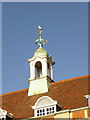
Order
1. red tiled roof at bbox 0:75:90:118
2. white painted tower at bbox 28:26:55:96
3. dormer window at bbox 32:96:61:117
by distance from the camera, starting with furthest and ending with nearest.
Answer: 1. white painted tower at bbox 28:26:55:96
2. red tiled roof at bbox 0:75:90:118
3. dormer window at bbox 32:96:61:117

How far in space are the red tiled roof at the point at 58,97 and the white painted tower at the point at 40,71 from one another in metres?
0.72

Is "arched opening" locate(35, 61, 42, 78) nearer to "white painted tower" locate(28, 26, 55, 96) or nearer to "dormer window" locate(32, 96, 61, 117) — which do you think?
"white painted tower" locate(28, 26, 55, 96)

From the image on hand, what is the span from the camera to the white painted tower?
116ft

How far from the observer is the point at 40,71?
38.4m

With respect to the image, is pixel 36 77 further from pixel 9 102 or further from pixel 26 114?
pixel 26 114

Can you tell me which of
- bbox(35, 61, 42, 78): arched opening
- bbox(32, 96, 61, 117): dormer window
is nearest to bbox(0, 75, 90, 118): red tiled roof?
bbox(32, 96, 61, 117): dormer window

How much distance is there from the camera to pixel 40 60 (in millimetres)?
36719

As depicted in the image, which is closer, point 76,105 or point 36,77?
point 76,105

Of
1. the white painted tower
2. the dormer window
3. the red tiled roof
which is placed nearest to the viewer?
the dormer window

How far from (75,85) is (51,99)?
167 inches

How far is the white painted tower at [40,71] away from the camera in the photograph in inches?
1393

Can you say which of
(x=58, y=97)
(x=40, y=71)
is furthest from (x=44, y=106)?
(x=40, y=71)

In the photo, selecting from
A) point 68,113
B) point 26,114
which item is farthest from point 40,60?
point 68,113

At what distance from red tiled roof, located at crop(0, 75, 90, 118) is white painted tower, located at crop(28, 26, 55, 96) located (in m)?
0.72
